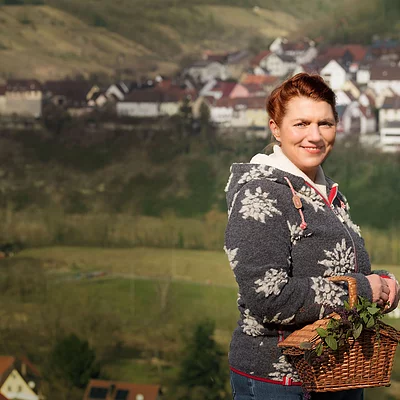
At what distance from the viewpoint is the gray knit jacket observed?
1506 millimetres

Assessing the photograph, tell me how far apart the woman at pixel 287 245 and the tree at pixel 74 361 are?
4.27 meters

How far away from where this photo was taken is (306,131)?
1.62 m

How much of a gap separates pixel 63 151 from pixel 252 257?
15.3ft

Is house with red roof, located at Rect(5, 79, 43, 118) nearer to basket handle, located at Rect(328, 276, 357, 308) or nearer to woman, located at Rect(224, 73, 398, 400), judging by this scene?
woman, located at Rect(224, 73, 398, 400)

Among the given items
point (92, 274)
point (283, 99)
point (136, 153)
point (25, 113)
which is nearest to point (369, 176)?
point (136, 153)

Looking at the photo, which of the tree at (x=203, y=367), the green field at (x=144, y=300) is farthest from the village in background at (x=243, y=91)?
the tree at (x=203, y=367)

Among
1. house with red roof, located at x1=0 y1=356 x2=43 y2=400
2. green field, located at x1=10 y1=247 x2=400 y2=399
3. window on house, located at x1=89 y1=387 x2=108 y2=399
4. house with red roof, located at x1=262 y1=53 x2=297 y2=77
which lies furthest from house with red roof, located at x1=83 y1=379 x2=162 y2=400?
house with red roof, located at x1=262 y1=53 x2=297 y2=77

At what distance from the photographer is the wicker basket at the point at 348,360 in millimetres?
1511

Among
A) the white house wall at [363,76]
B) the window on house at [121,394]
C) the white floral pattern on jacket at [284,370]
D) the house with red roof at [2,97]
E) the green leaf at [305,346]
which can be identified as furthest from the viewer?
the house with red roof at [2,97]

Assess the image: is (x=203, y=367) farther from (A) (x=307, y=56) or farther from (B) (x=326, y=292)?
(B) (x=326, y=292)

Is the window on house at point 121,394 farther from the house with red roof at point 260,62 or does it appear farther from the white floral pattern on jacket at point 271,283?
the white floral pattern on jacket at point 271,283

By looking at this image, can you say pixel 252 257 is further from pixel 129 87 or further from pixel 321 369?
pixel 129 87

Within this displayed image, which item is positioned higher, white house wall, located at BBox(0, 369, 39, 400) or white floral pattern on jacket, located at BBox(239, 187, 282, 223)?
white floral pattern on jacket, located at BBox(239, 187, 282, 223)

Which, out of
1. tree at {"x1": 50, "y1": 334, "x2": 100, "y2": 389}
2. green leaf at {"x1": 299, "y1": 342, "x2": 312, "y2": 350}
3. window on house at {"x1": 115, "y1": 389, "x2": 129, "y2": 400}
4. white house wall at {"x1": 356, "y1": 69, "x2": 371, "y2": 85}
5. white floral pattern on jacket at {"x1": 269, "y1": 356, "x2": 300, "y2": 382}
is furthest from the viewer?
white house wall at {"x1": 356, "y1": 69, "x2": 371, "y2": 85}
